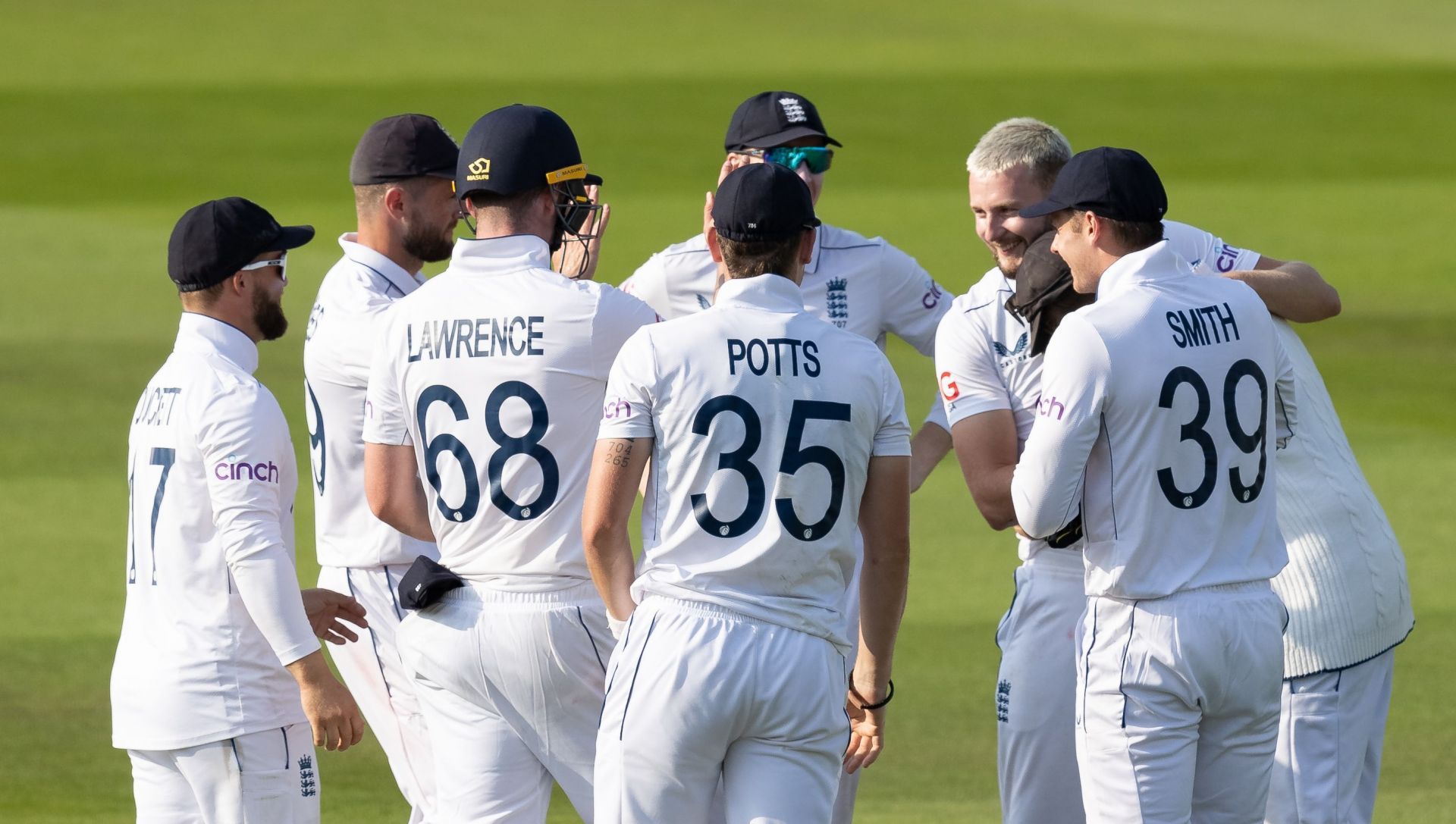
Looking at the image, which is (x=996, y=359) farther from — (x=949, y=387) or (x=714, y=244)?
(x=714, y=244)

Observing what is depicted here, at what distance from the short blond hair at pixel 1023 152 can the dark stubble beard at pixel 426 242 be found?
1.53 metres

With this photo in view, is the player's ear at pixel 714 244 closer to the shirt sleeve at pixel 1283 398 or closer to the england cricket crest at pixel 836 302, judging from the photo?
the england cricket crest at pixel 836 302

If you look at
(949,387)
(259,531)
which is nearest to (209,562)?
(259,531)

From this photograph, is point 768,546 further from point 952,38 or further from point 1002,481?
point 952,38

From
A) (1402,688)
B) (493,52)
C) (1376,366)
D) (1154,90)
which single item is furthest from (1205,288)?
(493,52)

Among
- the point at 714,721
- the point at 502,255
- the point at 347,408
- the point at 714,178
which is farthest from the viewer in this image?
the point at 714,178

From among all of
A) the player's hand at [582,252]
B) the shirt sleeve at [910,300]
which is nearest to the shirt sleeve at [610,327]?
the player's hand at [582,252]

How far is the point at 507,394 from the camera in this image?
3891 mm

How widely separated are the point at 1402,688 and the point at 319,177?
1834 cm

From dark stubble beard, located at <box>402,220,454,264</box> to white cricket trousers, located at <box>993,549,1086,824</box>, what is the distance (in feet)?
6.35

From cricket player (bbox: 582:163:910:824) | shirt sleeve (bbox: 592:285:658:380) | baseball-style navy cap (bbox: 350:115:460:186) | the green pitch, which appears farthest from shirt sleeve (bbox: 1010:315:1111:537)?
the green pitch

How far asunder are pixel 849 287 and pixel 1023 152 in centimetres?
95

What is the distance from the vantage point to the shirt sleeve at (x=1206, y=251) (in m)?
4.59

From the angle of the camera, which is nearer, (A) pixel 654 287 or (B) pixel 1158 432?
(B) pixel 1158 432
